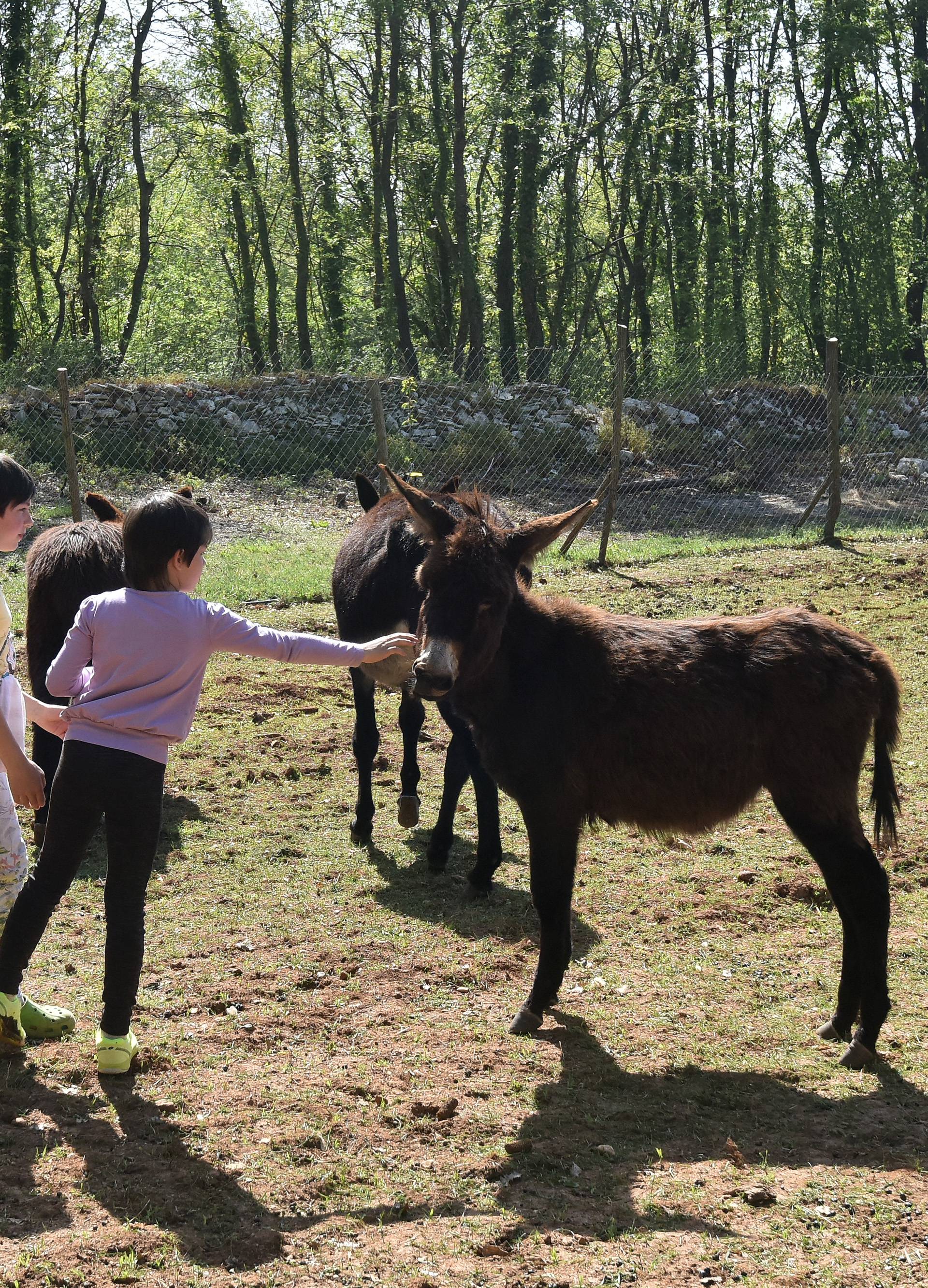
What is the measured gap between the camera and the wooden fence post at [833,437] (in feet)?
45.5

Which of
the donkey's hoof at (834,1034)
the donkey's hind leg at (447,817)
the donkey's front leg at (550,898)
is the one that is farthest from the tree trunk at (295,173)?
the donkey's hoof at (834,1034)

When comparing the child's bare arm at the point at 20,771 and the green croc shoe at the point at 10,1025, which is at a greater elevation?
the child's bare arm at the point at 20,771

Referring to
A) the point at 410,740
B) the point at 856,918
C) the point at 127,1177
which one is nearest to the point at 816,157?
the point at 410,740

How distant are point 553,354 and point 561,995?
17877 millimetres

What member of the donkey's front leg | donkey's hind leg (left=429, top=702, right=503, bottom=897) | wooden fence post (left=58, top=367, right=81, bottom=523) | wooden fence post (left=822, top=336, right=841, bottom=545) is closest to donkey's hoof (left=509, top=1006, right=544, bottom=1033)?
the donkey's front leg

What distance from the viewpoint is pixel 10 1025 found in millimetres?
3613

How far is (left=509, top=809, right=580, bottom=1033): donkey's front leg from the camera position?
4043 mm

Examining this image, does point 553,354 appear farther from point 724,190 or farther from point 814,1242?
point 814,1242

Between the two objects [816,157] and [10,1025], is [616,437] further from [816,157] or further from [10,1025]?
[816,157]

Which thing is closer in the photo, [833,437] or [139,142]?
[833,437]

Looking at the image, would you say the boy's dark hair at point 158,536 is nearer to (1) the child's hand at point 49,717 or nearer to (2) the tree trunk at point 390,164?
(1) the child's hand at point 49,717

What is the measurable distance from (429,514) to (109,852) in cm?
167

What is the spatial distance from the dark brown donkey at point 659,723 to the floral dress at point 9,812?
1435mm

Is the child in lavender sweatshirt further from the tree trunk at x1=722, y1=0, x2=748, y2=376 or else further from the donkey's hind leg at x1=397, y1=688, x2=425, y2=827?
the tree trunk at x1=722, y1=0, x2=748, y2=376
